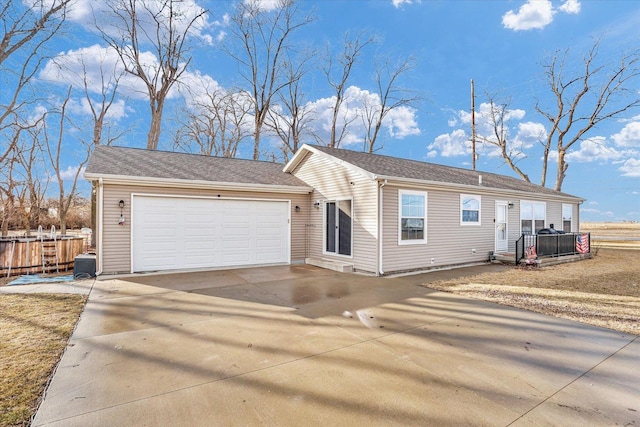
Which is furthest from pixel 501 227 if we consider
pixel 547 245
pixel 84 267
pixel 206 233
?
pixel 84 267

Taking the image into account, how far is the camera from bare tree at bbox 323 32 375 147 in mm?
21984

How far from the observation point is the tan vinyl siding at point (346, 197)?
8.56 m

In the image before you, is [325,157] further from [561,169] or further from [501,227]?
[561,169]

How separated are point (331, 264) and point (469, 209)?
5.24 metres

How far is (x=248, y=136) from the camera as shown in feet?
75.6

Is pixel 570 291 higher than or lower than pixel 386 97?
lower

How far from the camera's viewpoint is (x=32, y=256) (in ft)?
28.6

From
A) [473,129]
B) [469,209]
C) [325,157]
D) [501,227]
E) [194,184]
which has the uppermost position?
[473,129]

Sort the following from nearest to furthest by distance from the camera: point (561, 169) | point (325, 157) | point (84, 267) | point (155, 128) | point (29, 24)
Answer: point (84, 267), point (325, 157), point (29, 24), point (155, 128), point (561, 169)

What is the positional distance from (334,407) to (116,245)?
777 cm

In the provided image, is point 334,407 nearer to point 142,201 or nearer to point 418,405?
point 418,405

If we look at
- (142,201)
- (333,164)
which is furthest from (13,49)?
(333,164)

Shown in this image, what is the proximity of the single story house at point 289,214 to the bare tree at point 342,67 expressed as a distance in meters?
12.9

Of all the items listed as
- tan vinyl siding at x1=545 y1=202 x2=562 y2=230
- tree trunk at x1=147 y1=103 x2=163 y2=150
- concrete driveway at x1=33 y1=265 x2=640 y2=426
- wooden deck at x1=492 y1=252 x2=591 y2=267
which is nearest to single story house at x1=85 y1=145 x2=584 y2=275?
wooden deck at x1=492 y1=252 x2=591 y2=267
